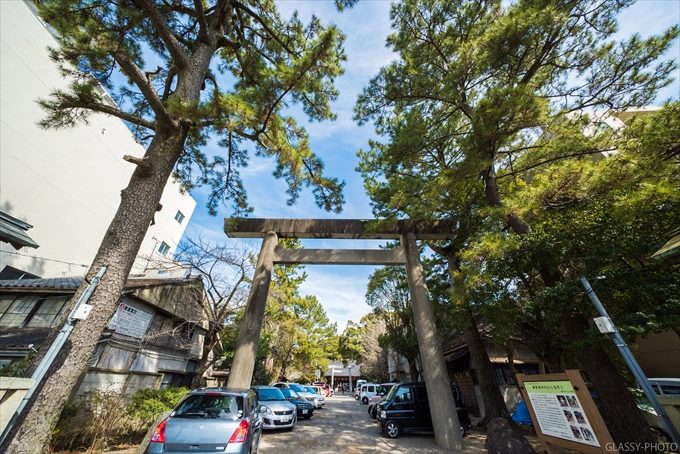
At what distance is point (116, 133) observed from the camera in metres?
19.1

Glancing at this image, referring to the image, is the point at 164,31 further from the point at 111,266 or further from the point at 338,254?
the point at 338,254

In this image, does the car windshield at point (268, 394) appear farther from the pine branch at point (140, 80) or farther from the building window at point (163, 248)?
the building window at point (163, 248)

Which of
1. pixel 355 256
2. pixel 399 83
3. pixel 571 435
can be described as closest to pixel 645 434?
pixel 571 435

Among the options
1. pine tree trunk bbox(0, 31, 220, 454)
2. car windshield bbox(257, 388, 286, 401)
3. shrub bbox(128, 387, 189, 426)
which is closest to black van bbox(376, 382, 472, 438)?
car windshield bbox(257, 388, 286, 401)

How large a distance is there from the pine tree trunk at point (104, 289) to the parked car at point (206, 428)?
1352 millimetres

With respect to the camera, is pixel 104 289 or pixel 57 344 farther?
pixel 104 289

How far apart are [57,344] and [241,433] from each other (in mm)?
2738

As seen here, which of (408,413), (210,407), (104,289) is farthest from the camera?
(408,413)

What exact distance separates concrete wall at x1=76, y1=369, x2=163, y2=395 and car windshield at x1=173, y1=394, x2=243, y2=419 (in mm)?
4412

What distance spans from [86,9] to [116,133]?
59.8 feet

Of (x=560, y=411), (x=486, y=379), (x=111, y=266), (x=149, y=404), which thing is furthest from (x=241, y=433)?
(x=486, y=379)

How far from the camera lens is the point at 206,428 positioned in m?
3.83

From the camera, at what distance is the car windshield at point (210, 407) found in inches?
164

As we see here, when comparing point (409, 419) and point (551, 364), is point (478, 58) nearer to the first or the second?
point (551, 364)
